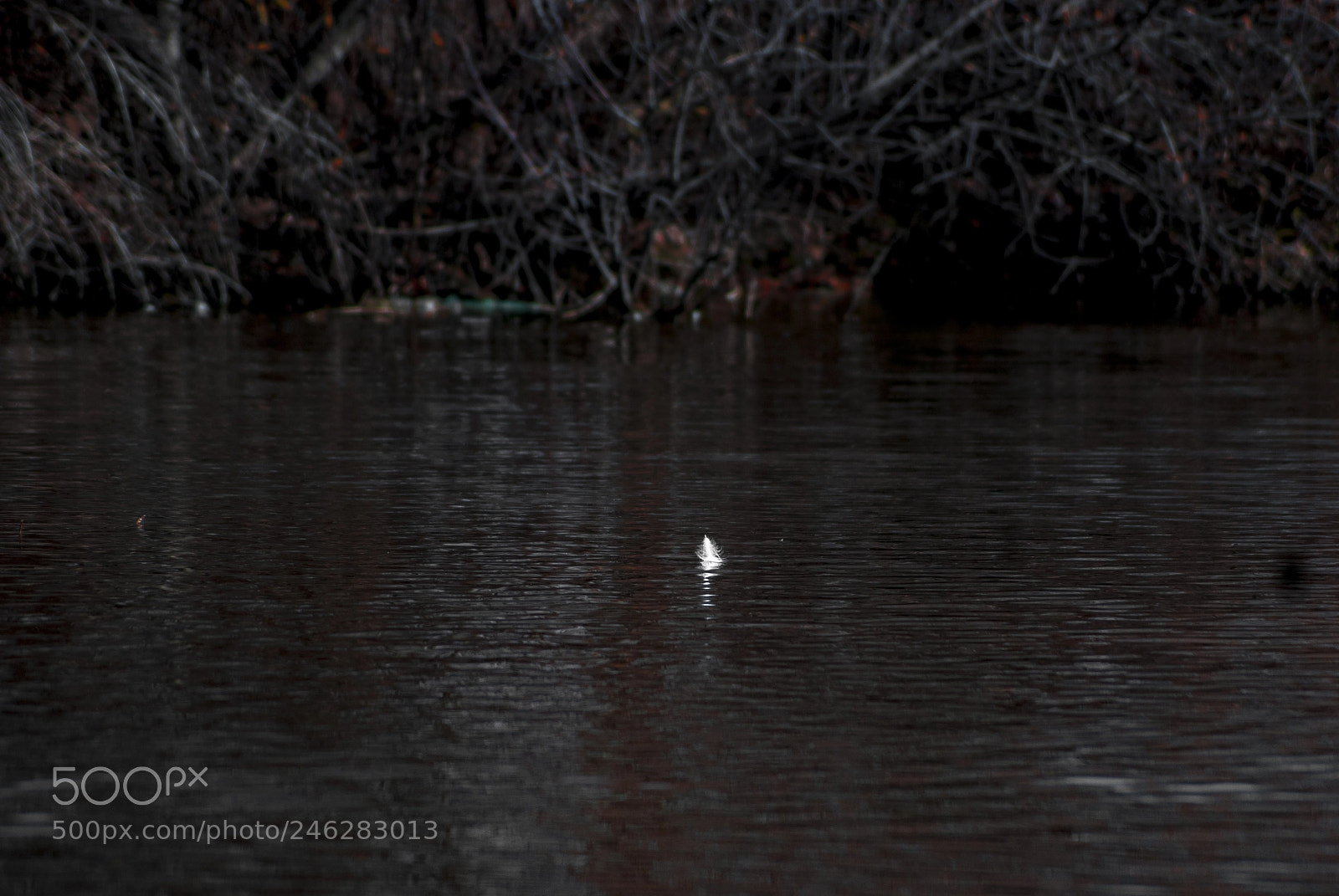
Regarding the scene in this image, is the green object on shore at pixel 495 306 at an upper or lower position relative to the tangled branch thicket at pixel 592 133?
lower

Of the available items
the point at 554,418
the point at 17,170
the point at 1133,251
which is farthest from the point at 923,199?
the point at 554,418

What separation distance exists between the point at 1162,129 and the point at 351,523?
1172 cm

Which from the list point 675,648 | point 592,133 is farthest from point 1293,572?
point 592,133

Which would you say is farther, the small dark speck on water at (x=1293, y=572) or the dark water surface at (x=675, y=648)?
the small dark speck on water at (x=1293, y=572)

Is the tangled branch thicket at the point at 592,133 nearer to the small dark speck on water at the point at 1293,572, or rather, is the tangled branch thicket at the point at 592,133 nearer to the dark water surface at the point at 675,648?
the dark water surface at the point at 675,648

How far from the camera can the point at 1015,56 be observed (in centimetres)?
1659

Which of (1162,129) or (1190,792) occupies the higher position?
(1162,129)

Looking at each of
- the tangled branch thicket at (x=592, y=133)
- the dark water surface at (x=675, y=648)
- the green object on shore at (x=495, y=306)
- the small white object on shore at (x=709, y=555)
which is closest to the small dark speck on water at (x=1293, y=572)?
the dark water surface at (x=675, y=648)

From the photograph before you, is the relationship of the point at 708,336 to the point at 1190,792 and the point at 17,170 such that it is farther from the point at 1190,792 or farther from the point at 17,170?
the point at 1190,792

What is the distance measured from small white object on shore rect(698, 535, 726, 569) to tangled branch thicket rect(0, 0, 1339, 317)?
9772mm

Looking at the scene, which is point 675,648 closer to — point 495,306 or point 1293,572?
point 1293,572

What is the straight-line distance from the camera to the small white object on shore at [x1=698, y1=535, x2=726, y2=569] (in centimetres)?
541

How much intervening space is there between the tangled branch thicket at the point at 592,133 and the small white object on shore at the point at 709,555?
32.1 feet

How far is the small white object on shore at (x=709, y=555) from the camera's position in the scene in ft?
17.7
